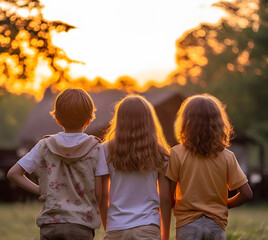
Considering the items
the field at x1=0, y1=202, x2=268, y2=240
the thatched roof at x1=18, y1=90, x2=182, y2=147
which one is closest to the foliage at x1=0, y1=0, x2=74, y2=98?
the field at x1=0, y1=202, x2=268, y2=240

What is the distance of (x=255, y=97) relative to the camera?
1507 inches

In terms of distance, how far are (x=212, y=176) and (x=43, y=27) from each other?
3.80 meters

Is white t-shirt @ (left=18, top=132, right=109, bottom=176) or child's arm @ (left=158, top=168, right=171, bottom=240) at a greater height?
white t-shirt @ (left=18, top=132, right=109, bottom=176)

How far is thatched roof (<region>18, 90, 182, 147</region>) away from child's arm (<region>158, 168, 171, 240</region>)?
69.8 feet

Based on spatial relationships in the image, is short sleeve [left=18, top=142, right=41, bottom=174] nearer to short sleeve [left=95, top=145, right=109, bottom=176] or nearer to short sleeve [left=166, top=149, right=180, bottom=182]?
short sleeve [left=95, top=145, right=109, bottom=176]

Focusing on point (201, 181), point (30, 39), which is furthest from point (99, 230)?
point (201, 181)

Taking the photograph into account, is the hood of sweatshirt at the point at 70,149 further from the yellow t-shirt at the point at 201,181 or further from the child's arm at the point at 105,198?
the yellow t-shirt at the point at 201,181

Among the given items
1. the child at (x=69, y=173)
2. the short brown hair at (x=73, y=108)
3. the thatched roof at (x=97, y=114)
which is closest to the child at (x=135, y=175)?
the child at (x=69, y=173)

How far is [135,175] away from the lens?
Answer: 4543 mm

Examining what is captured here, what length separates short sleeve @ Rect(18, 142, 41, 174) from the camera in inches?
177

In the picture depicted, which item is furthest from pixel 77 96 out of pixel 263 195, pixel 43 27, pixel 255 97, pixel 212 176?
pixel 255 97

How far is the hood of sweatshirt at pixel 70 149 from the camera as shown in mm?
4422

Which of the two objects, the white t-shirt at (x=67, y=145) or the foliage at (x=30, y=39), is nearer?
the white t-shirt at (x=67, y=145)

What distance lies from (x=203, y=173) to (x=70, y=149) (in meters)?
0.99
